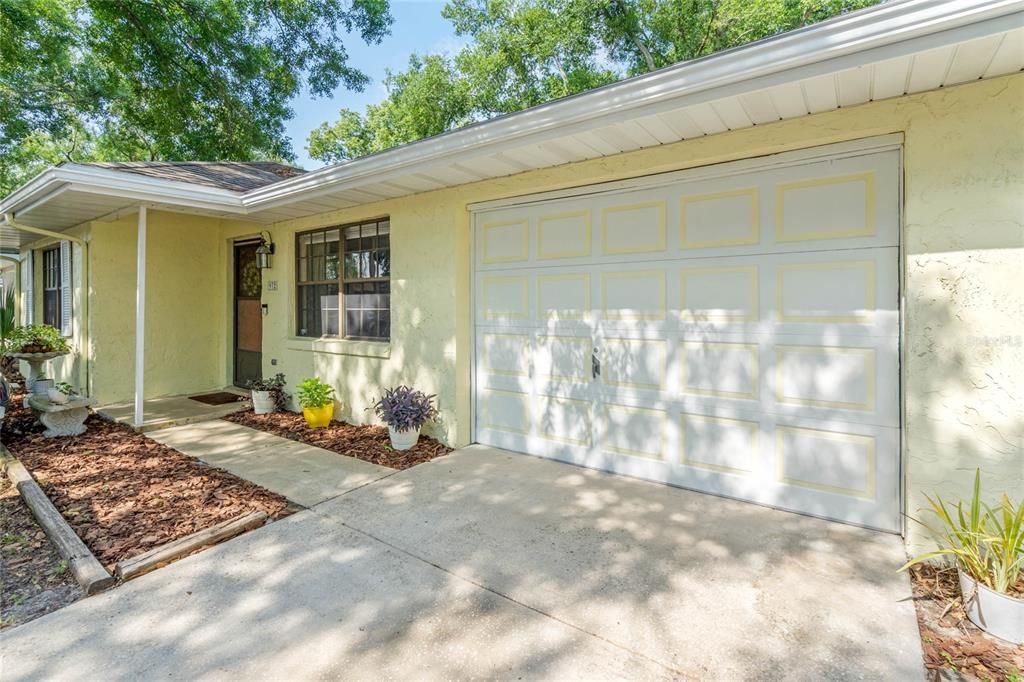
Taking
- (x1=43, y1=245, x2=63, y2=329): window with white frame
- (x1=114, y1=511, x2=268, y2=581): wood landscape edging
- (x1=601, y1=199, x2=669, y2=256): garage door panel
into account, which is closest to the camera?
(x1=114, y1=511, x2=268, y2=581): wood landscape edging

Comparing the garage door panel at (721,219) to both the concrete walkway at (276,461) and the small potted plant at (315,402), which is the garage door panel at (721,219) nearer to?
the concrete walkway at (276,461)

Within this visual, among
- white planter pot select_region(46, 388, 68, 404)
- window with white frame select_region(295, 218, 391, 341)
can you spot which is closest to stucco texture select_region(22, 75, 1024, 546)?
window with white frame select_region(295, 218, 391, 341)

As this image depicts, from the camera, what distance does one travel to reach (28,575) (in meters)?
2.65

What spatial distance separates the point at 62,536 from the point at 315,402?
2662 millimetres

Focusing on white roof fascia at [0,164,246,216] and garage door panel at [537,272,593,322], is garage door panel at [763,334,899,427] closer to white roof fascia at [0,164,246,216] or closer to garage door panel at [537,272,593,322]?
garage door panel at [537,272,593,322]

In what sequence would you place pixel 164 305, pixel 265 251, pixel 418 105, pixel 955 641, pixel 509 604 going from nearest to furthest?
pixel 955 641 → pixel 509 604 → pixel 265 251 → pixel 164 305 → pixel 418 105

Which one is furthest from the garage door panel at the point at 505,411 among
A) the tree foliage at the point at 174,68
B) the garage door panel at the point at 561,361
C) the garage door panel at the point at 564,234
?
the tree foliage at the point at 174,68

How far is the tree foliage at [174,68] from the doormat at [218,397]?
8.44 m

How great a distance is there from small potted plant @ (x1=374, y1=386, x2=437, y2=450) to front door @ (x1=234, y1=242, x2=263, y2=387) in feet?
11.2

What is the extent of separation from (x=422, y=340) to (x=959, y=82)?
435 cm

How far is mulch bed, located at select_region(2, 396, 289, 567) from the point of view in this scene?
308 centimetres

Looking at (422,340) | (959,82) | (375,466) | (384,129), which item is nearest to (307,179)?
(422,340)

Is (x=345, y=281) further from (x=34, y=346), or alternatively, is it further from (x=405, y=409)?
(x=34, y=346)

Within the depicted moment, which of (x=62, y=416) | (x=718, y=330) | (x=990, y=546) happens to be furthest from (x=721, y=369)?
(x=62, y=416)
